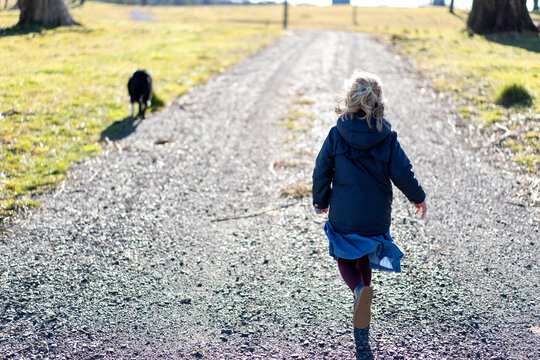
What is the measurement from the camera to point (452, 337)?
336 centimetres

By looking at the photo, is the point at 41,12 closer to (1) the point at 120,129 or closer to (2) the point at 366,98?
(1) the point at 120,129

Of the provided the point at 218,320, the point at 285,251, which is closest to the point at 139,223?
the point at 285,251

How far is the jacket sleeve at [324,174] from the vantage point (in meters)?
3.45

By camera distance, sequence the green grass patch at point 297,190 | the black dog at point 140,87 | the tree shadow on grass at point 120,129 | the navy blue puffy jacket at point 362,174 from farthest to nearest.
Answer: the black dog at point 140,87 < the tree shadow on grass at point 120,129 < the green grass patch at point 297,190 < the navy blue puffy jacket at point 362,174

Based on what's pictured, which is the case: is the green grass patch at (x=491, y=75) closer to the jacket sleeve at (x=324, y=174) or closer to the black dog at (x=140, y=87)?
the jacket sleeve at (x=324, y=174)

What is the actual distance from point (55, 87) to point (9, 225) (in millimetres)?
7592

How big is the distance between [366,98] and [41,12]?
22054 millimetres

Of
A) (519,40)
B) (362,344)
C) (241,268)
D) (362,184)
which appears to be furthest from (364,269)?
(519,40)

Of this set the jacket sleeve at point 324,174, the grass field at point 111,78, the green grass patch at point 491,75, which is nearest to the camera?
the jacket sleeve at point 324,174

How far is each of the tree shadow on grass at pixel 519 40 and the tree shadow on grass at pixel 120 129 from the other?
565 inches

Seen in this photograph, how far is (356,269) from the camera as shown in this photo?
11.8 ft

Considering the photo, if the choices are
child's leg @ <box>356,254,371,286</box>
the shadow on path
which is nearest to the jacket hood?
child's leg @ <box>356,254,371,286</box>

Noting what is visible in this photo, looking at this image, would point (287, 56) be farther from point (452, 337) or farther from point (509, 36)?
point (452, 337)

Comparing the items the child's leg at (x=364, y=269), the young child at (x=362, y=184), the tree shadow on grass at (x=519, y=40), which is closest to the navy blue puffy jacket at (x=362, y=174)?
the young child at (x=362, y=184)
